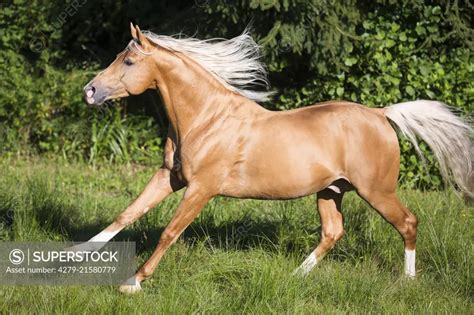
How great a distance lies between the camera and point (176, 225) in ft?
16.7

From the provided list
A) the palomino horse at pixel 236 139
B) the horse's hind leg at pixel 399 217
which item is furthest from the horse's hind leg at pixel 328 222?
the horse's hind leg at pixel 399 217

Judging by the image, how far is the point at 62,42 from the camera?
408 inches

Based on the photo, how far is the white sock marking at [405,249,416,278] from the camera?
5418 mm

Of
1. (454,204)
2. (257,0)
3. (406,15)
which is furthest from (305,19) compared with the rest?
(454,204)

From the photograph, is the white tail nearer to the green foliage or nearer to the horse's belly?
the horse's belly

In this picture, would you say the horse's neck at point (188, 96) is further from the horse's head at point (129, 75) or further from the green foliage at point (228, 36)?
the green foliage at point (228, 36)

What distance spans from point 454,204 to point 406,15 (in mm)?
2811

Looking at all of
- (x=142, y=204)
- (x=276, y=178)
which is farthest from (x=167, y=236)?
(x=276, y=178)

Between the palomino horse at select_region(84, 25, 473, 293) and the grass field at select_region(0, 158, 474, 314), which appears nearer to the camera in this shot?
the grass field at select_region(0, 158, 474, 314)

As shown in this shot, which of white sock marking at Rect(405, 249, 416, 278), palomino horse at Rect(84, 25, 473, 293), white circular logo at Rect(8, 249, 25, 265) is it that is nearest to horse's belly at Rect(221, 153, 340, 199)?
palomino horse at Rect(84, 25, 473, 293)

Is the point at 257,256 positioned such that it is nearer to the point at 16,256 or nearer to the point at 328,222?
the point at 328,222

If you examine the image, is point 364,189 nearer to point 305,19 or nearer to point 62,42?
point 305,19

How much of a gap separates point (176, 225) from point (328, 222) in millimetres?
1333

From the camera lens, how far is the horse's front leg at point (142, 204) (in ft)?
17.1
